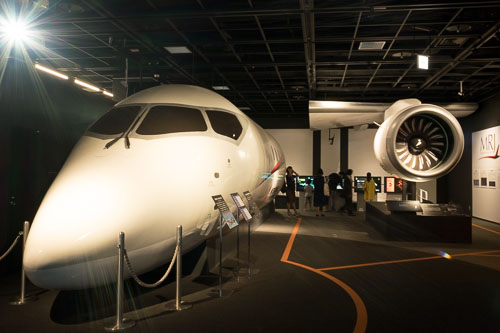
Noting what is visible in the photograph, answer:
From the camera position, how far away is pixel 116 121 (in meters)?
5.50

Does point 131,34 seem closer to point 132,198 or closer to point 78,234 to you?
point 132,198

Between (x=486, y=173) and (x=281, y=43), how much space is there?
10185 mm

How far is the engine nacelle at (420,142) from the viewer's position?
9555 mm

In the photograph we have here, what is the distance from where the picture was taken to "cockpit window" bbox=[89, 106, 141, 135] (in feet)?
17.3

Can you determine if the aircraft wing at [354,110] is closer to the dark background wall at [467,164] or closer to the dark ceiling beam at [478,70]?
the dark ceiling beam at [478,70]

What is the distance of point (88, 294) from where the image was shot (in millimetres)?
5426

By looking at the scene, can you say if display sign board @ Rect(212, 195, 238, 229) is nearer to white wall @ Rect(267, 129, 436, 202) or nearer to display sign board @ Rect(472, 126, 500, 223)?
display sign board @ Rect(472, 126, 500, 223)

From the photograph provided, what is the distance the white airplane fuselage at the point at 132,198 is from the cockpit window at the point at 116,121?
0.09 m

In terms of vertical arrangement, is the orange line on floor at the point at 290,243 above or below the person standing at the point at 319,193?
below

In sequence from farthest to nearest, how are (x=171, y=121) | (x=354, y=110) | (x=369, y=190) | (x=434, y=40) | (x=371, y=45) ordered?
(x=369, y=190), (x=354, y=110), (x=371, y=45), (x=434, y=40), (x=171, y=121)

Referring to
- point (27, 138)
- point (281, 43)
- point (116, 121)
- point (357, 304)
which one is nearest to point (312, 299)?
point (357, 304)

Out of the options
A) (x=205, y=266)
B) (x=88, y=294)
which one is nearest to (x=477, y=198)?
(x=205, y=266)

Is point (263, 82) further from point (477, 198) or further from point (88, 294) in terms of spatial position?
point (88, 294)

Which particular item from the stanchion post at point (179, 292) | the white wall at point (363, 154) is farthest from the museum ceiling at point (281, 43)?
the white wall at point (363, 154)
